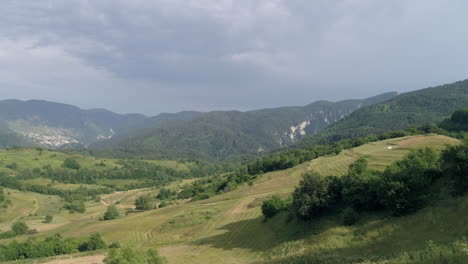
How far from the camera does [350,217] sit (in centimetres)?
3578

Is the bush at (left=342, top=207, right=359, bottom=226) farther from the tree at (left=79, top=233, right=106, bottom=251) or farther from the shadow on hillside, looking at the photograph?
the tree at (left=79, top=233, right=106, bottom=251)

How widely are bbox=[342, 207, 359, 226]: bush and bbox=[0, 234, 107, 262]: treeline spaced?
1952 inches

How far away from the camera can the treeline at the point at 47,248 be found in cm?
5544

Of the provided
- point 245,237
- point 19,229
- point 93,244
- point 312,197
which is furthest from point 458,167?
point 19,229

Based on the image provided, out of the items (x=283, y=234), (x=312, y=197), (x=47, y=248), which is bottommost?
(x=47, y=248)

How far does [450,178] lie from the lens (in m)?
33.1

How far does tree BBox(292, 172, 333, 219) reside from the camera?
40.8 m

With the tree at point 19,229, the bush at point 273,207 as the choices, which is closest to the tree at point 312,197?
the bush at point 273,207

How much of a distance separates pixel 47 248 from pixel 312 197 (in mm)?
53846

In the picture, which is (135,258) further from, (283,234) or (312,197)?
(312,197)

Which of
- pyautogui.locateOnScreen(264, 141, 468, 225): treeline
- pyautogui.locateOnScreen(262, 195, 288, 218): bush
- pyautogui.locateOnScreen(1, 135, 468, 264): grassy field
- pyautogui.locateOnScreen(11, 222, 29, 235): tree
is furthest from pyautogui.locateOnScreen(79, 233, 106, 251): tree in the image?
pyautogui.locateOnScreen(11, 222, 29, 235): tree

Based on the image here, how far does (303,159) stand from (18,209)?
146 m

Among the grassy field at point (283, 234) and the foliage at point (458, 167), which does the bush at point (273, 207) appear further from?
the foliage at point (458, 167)

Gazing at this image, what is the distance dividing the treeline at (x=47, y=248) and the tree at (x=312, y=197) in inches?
1711
